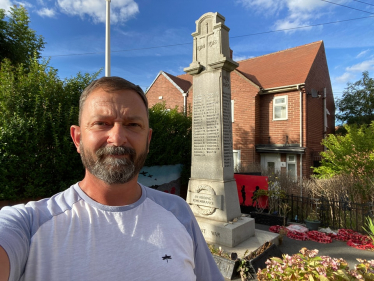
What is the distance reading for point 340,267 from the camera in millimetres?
2418

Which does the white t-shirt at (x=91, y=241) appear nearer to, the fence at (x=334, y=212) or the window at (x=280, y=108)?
the fence at (x=334, y=212)

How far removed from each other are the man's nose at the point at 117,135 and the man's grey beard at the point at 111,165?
3 centimetres

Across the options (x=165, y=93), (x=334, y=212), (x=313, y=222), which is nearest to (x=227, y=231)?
(x=313, y=222)

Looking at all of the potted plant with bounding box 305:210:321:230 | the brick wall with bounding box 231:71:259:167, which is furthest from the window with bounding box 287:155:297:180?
the potted plant with bounding box 305:210:321:230

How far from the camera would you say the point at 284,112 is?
41.5ft

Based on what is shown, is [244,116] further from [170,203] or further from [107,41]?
[170,203]

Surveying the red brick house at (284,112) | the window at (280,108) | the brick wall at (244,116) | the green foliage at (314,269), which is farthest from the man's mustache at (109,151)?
the window at (280,108)

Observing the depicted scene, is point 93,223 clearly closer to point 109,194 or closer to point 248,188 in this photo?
point 109,194

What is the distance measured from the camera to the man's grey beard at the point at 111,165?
1279 mm

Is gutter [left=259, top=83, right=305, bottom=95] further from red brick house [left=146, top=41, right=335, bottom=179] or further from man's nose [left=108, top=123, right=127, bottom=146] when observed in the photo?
man's nose [left=108, top=123, right=127, bottom=146]

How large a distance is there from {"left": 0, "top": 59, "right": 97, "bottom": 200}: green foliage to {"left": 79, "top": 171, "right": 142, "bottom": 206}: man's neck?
374 cm

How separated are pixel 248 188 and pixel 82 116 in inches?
289

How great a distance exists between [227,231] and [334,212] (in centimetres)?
437

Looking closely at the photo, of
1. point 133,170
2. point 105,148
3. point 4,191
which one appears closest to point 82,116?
point 105,148
